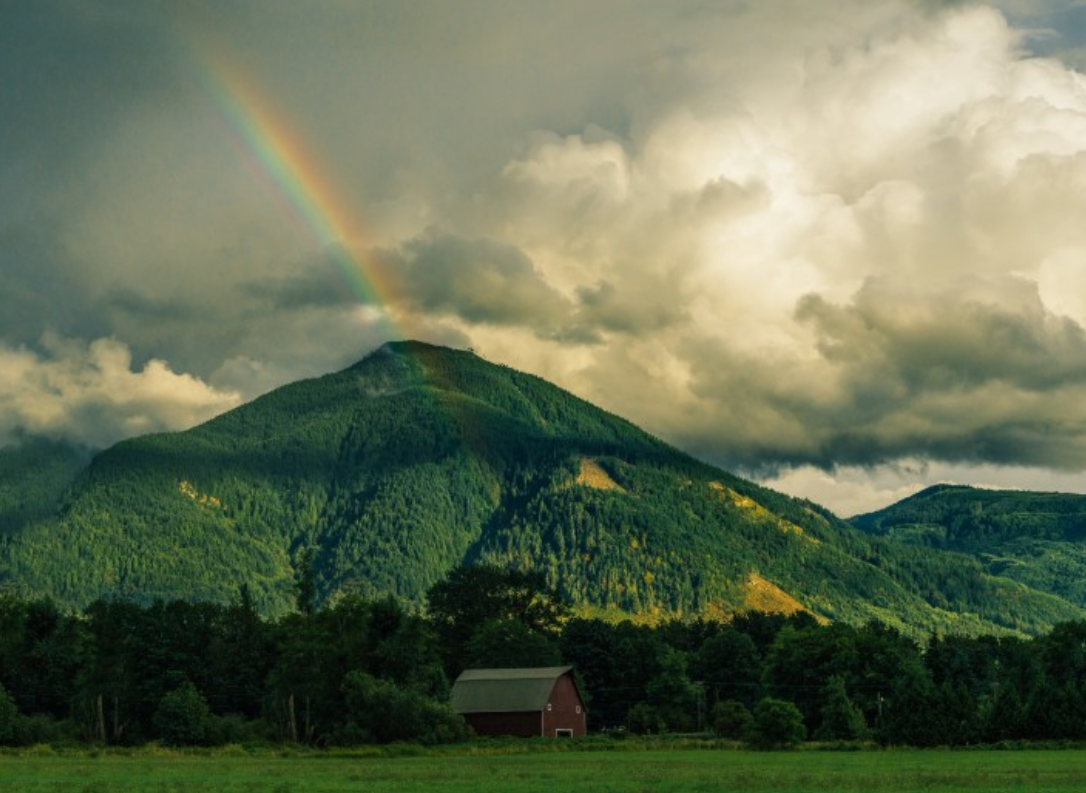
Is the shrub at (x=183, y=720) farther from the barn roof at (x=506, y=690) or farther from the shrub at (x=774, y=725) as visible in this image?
the shrub at (x=774, y=725)

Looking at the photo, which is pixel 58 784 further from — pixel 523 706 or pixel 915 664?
pixel 915 664

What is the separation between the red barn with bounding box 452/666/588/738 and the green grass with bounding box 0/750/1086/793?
4595 cm

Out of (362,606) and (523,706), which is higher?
(362,606)

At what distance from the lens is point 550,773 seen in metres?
70.9

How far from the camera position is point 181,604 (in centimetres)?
15275

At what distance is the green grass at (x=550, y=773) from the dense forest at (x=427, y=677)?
16613mm

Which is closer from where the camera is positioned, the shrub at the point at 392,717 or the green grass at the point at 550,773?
the green grass at the point at 550,773

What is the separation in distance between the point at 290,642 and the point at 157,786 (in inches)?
2792

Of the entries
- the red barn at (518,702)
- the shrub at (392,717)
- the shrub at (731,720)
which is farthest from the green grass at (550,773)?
the red barn at (518,702)

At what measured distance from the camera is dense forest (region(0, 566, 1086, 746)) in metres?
114

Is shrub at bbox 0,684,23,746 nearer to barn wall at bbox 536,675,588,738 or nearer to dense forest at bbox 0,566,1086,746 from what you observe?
dense forest at bbox 0,566,1086,746

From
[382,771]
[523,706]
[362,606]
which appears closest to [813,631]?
[523,706]

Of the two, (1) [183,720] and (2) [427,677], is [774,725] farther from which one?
(1) [183,720]

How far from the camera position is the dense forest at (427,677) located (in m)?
114
